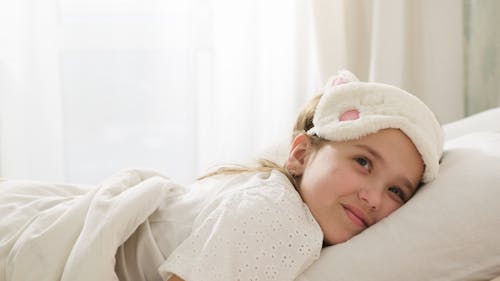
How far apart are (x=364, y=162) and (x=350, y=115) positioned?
0.08 metres

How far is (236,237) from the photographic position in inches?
37.3

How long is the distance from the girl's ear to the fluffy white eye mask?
48mm

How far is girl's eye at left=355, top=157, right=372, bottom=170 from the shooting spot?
109 centimetres

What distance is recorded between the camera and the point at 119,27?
2.26m

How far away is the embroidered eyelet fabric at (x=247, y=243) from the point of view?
3.06 ft

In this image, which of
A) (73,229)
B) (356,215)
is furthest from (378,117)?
(73,229)

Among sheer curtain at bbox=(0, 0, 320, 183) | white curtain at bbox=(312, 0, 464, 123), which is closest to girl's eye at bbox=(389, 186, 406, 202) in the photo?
white curtain at bbox=(312, 0, 464, 123)

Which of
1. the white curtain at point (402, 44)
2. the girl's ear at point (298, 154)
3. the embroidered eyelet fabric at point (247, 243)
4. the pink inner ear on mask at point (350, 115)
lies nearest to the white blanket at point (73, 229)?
the embroidered eyelet fabric at point (247, 243)

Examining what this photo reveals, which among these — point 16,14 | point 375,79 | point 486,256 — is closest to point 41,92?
point 16,14

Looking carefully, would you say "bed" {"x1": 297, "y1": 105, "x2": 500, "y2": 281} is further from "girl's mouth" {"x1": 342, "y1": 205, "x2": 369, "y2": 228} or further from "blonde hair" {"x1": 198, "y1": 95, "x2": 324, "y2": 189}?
"blonde hair" {"x1": 198, "y1": 95, "x2": 324, "y2": 189}

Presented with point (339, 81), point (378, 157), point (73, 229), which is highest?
point (339, 81)

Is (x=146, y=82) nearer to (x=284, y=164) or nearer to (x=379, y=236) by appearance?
(x=284, y=164)

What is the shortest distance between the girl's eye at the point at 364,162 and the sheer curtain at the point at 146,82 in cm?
125

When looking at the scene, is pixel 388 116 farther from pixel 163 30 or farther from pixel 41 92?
pixel 41 92
